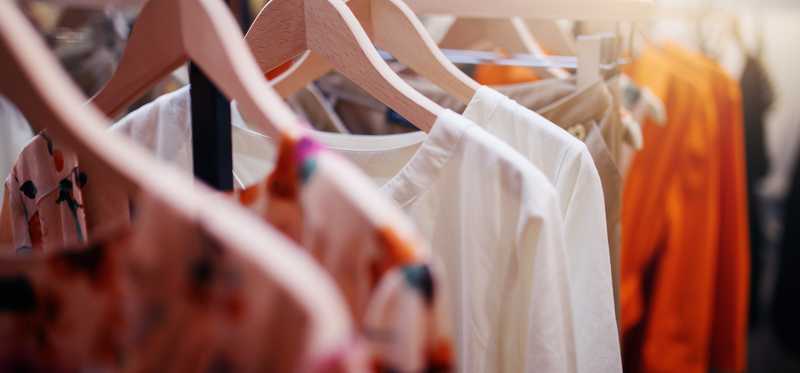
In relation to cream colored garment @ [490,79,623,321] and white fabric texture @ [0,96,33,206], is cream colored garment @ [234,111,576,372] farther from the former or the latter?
white fabric texture @ [0,96,33,206]

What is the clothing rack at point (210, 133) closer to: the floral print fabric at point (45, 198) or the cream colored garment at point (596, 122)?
the floral print fabric at point (45, 198)

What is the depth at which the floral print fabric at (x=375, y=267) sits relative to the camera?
9.2 inches

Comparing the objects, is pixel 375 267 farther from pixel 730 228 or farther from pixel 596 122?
pixel 730 228

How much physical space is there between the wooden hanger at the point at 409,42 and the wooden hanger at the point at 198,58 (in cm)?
22

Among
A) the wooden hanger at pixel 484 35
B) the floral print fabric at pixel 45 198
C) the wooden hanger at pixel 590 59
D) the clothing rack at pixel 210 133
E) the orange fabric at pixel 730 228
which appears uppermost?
the wooden hanger at pixel 484 35

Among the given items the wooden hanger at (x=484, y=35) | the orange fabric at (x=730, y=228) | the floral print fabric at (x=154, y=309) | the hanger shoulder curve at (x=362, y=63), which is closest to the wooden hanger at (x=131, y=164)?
the floral print fabric at (x=154, y=309)

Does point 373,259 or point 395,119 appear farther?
point 395,119

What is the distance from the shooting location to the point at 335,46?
1.57 feet

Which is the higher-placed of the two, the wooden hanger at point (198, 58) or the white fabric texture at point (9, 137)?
the wooden hanger at point (198, 58)

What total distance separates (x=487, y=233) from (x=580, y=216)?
9 cm

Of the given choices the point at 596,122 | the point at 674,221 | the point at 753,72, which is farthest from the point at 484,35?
the point at 753,72

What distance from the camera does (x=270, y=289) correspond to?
0.74ft

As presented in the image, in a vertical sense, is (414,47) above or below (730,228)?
above

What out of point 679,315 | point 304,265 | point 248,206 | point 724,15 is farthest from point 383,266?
point 724,15
